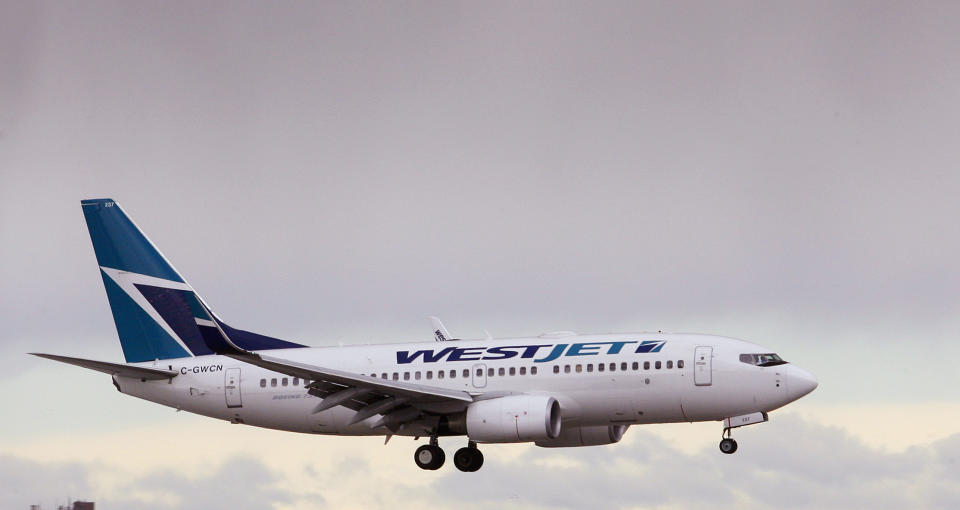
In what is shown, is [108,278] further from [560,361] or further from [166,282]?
[560,361]

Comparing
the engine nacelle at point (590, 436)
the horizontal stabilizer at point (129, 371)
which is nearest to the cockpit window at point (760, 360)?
the engine nacelle at point (590, 436)

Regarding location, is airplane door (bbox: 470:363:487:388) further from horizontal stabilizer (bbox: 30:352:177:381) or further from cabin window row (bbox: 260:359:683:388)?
horizontal stabilizer (bbox: 30:352:177:381)

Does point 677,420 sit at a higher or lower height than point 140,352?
lower

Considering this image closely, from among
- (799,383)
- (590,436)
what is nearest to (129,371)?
(590,436)

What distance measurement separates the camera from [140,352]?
6562 cm

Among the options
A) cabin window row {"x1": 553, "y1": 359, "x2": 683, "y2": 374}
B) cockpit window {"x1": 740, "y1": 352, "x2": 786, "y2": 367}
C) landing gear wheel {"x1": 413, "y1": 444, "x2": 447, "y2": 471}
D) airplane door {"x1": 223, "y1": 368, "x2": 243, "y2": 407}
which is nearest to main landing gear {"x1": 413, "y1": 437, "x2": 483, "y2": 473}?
landing gear wheel {"x1": 413, "y1": 444, "x2": 447, "y2": 471}

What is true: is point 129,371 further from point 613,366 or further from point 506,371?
point 613,366

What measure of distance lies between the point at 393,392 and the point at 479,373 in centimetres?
420

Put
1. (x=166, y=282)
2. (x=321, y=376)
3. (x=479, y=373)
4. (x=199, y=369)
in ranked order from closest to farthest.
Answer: (x=321, y=376) → (x=479, y=373) → (x=199, y=369) → (x=166, y=282)

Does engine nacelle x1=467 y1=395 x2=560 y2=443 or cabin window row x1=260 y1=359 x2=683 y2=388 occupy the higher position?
cabin window row x1=260 y1=359 x2=683 y2=388

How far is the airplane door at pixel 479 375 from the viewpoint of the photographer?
58375 mm

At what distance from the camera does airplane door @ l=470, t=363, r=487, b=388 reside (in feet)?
192

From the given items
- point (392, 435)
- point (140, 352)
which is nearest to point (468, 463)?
point (392, 435)

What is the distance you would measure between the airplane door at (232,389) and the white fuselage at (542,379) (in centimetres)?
4
